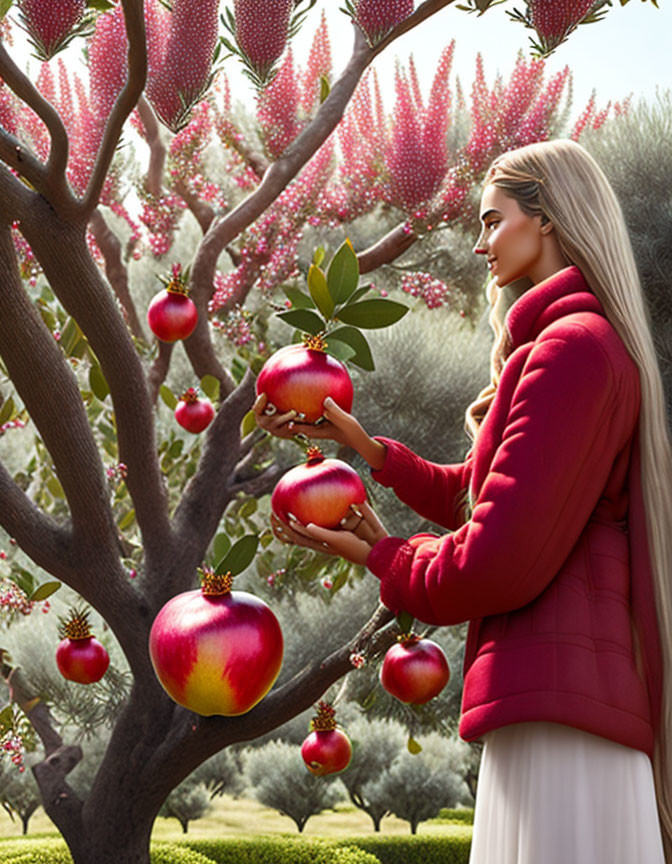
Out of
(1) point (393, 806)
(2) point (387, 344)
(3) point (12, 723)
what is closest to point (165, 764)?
(3) point (12, 723)

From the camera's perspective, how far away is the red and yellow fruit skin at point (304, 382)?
1015 mm

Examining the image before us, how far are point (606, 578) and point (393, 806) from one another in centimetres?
408

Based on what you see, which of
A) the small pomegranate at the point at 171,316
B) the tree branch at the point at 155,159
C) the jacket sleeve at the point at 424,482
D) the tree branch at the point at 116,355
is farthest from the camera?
the tree branch at the point at 155,159

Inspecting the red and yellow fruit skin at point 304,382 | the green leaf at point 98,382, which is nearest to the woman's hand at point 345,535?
the red and yellow fruit skin at point 304,382

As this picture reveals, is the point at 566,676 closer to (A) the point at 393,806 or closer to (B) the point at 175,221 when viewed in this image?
(B) the point at 175,221

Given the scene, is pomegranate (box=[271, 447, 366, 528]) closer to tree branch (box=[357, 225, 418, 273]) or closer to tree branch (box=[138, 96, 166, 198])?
tree branch (box=[357, 225, 418, 273])

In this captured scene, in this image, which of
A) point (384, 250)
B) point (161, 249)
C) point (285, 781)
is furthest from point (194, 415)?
point (285, 781)

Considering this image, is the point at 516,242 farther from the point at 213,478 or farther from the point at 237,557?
the point at 213,478

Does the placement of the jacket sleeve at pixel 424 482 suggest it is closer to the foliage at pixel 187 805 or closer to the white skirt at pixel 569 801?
the white skirt at pixel 569 801

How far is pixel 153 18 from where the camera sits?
2088 millimetres

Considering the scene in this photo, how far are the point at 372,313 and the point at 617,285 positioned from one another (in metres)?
0.26

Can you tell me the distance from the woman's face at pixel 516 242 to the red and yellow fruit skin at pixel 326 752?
1355 mm

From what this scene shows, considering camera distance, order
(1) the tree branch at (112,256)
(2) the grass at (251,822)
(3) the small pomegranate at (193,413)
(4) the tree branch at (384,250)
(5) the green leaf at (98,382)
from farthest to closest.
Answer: (2) the grass at (251,822)
(1) the tree branch at (112,256)
(4) the tree branch at (384,250)
(3) the small pomegranate at (193,413)
(5) the green leaf at (98,382)

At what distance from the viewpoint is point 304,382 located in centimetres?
101
